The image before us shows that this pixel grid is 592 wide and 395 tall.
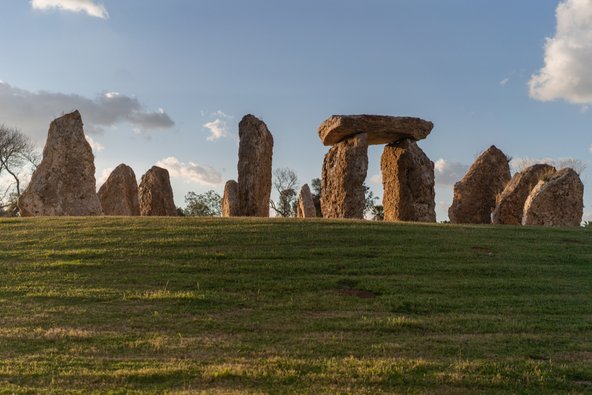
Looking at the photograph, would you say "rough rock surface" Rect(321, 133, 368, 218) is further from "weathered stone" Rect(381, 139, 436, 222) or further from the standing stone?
the standing stone

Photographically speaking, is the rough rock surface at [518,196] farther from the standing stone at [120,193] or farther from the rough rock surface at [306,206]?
the standing stone at [120,193]

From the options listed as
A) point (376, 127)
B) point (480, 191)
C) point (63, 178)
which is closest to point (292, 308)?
A: point (376, 127)

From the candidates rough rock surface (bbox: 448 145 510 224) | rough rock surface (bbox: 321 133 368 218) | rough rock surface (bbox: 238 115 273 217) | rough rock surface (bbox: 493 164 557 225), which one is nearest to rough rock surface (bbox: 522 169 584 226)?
rough rock surface (bbox: 493 164 557 225)

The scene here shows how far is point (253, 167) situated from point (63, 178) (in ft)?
28.9

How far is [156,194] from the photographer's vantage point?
34.6 meters

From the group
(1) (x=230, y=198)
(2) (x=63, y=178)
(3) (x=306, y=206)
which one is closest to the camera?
(2) (x=63, y=178)

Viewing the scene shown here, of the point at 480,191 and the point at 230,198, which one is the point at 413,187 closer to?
the point at 480,191

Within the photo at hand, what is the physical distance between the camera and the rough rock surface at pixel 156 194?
34531 millimetres

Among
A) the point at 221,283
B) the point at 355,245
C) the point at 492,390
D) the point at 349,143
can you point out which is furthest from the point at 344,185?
the point at 492,390

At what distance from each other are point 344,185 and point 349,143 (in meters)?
2.09

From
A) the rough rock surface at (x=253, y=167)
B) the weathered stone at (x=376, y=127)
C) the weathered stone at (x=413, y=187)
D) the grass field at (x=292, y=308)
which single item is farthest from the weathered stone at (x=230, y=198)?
the grass field at (x=292, y=308)

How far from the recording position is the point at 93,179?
30.0 m

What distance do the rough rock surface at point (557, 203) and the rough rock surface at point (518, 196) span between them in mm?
2301

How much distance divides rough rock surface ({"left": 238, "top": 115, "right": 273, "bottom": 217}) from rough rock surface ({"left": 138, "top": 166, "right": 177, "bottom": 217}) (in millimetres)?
6484
